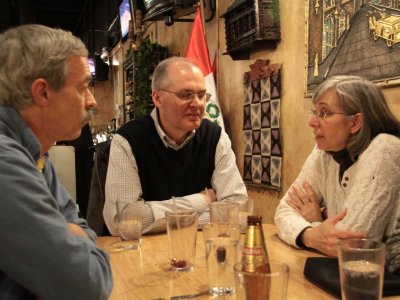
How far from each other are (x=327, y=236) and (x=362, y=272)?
55 cm

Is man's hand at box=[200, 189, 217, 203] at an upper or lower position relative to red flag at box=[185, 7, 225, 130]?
lower

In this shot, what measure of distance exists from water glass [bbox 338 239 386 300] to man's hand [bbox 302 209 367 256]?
1.63 ft

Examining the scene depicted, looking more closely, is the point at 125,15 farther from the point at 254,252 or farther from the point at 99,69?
the point at 254,252

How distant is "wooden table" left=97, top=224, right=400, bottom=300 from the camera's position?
1140mm

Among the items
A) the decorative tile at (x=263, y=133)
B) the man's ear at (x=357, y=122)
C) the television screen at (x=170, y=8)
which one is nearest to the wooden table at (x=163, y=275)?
the man's ear at (x=357, y=122)

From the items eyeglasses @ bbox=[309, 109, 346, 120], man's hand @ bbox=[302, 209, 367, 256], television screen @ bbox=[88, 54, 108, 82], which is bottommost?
man's hand @ bbox=[302, 209, 367, 256]

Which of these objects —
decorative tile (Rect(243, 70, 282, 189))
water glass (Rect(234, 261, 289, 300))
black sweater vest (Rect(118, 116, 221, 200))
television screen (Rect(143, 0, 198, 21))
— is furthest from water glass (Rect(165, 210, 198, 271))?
television screen (Rect(143, 0, 198, 21))

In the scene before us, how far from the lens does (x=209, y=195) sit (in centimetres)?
221

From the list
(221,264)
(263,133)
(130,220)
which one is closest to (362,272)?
(221,264)

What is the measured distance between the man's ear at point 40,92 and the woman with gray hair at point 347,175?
104 centimetres

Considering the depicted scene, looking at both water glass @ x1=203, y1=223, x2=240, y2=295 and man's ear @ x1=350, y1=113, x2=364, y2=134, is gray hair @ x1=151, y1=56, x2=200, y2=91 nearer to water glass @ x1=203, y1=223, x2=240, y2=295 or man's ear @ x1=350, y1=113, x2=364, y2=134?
man's ear @ x1=350, y1=113, x2=364, y2=134

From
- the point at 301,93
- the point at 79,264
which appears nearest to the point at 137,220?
the point at 79,264

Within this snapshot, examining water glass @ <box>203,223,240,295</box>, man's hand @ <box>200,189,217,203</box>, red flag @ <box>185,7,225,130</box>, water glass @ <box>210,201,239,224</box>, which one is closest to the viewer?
water glass @ <box>203,223,240,295</box>

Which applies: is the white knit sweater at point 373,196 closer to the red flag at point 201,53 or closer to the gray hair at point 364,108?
the gray hair at point 364,108
